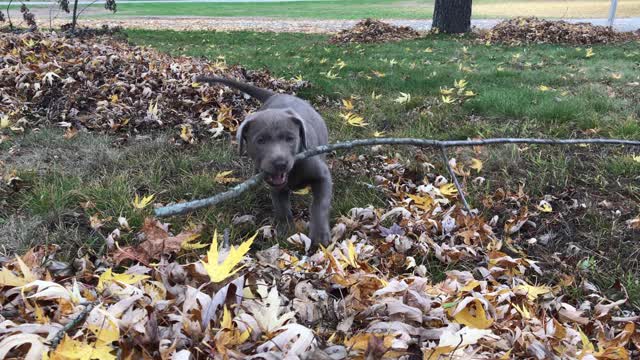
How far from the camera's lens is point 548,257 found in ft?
10.1

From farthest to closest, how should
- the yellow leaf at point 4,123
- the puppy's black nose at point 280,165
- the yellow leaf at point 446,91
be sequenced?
the yellow leaf at point 446,91
the yellow leaf at point 4,123
the puppy's black nose at point 280,165

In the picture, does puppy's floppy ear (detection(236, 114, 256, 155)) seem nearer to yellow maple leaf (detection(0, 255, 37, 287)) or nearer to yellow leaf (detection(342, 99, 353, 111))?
yellow maple leaf (detection(0, 255, 37, 287))

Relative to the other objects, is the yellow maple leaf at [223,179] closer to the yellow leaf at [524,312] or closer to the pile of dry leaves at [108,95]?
the pile of dry leaves at [108,95]

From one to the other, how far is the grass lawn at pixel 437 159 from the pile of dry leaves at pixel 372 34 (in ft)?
15.4

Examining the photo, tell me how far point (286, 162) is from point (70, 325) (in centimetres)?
156

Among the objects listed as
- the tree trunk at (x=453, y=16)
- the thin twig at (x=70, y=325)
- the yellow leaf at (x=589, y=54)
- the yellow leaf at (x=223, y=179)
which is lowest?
the yellow leaf at (x=223, y=179)

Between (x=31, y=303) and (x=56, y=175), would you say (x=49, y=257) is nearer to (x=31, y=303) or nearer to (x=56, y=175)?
(x=31, y=303)

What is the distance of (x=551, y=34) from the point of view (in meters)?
11.9

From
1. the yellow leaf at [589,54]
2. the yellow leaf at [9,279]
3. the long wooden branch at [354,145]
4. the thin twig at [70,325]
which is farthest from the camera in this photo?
the yellow leaf at [589,54]

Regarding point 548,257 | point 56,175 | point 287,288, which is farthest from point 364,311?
point 56,175

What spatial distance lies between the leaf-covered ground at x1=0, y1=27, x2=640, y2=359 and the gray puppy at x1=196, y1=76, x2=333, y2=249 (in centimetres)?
14

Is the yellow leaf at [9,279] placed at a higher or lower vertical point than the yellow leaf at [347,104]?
lower

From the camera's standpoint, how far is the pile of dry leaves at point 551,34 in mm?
11523

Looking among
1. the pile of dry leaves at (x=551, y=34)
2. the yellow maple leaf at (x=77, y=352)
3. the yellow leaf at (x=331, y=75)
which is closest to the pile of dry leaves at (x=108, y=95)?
the yellow leaf at (x=331, y=75)
